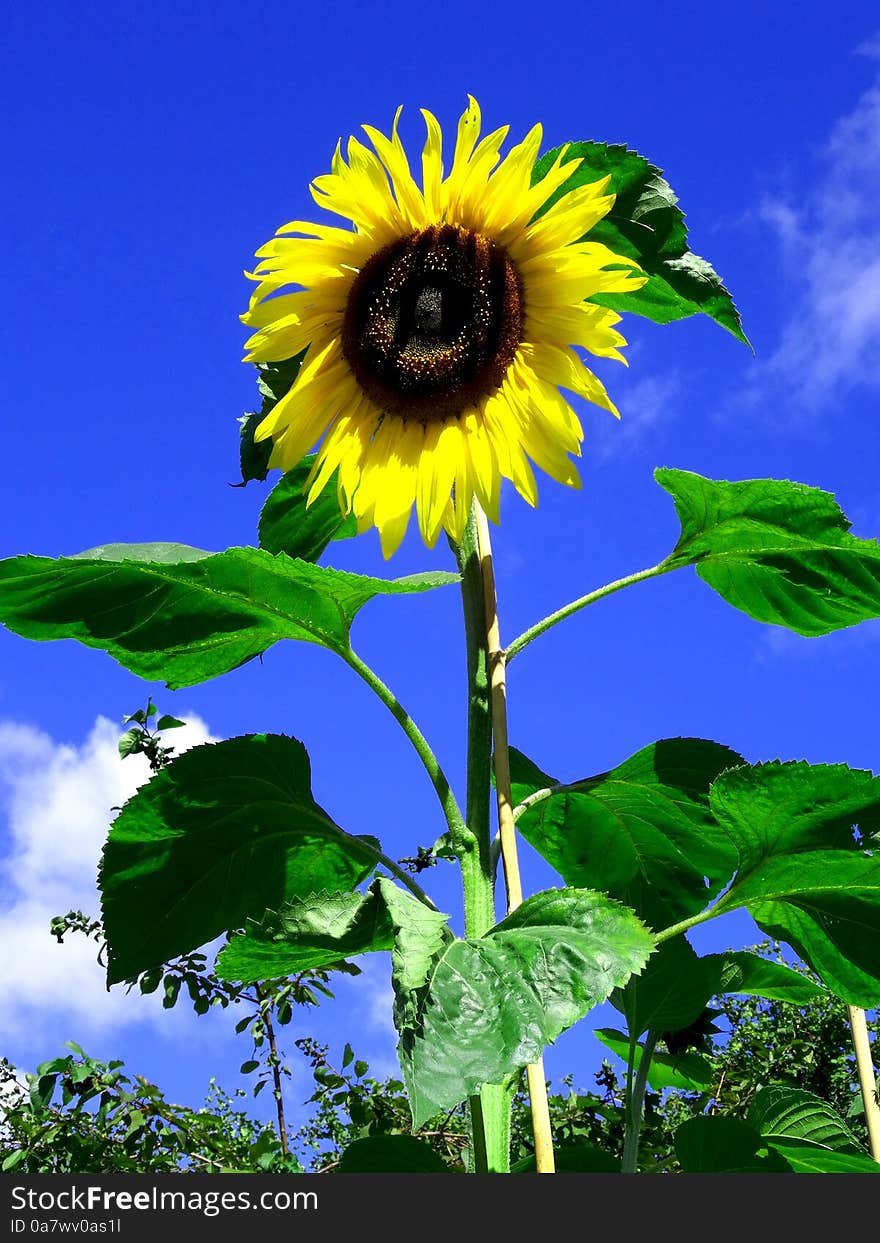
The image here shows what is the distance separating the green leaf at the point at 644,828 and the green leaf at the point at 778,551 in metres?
0.25

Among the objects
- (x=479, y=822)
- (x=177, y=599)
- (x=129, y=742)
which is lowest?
(x=479, y=822)

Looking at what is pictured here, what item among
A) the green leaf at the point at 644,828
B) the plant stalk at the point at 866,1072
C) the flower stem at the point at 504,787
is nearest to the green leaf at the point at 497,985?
the flower stem at the point at 504,787

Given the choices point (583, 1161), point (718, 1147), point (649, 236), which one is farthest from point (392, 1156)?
point (649, 236)

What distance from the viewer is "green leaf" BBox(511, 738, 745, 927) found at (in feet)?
6.31

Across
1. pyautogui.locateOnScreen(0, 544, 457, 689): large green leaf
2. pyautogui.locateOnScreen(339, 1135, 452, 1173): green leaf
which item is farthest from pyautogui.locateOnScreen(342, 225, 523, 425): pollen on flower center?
pyautogui.locateOnScreen(339, 1135, 452, 1173): green leaf

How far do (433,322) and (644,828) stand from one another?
855 millimetres

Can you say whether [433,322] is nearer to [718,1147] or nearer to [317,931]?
[317,931]

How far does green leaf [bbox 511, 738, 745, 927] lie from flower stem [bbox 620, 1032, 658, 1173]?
235mm

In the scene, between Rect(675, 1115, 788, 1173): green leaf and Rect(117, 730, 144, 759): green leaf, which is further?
Rect(117, 730, 144, 759): green leaf

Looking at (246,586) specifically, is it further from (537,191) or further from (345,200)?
(537,191)

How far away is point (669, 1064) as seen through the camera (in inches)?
95.9

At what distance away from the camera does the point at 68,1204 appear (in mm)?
1510

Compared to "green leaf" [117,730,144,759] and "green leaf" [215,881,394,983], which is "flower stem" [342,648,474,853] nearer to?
"green leaf" [215,881,394,983]

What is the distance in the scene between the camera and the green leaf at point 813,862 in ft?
5.55
